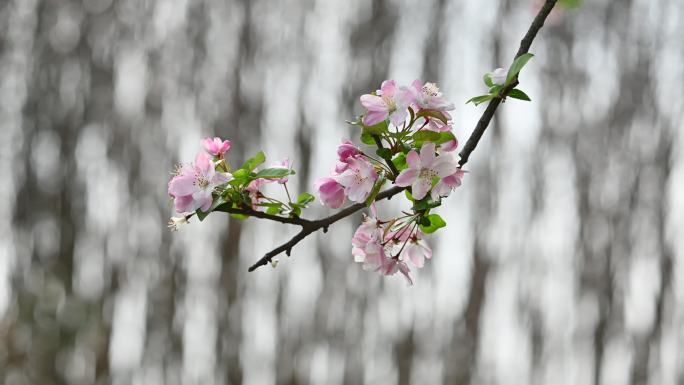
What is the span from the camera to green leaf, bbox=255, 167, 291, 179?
1001 millimetres

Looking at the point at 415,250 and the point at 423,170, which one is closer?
the point at 423,170

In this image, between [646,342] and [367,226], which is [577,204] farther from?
[367,226]

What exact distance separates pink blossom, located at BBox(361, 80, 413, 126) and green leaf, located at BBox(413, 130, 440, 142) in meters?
0.03

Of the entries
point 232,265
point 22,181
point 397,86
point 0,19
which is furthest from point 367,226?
point 0,19

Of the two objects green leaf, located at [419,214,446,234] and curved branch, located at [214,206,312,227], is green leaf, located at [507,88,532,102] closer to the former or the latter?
green leaf, located at [419,214,446,234]

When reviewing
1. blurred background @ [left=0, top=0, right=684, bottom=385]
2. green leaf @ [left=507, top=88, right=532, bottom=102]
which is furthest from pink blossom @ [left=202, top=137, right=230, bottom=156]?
blurred background @ [left=0, top=0, right=684, bottom=385]

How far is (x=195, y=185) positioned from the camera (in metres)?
0.96

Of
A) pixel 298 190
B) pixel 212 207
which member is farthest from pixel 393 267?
pixel 298 190

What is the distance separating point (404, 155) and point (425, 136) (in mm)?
31

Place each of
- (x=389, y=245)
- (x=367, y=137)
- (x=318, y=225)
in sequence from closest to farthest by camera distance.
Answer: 1. (x=318, y=225)
2. (x=367, y=137)
3. (x=389, y=245)

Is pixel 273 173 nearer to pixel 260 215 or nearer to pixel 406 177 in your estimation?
pixel 260 215

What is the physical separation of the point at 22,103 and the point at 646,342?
5.85 meters

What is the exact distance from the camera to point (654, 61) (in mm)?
8195

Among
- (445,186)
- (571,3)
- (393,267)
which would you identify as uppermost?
(571,3)
